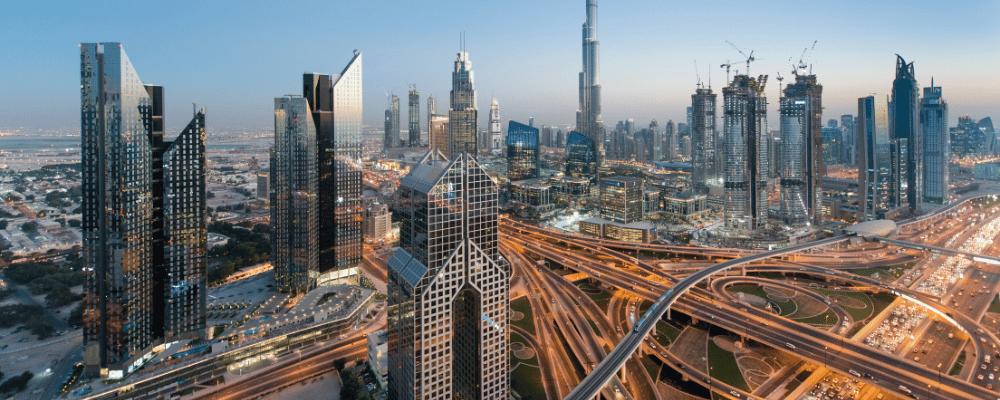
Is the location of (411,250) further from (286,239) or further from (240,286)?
(240,286)

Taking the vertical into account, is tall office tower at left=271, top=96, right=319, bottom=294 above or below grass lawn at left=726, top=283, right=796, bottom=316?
above

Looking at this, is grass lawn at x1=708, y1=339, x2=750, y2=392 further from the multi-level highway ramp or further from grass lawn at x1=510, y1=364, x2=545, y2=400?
grass lawn at x1=510, y1=364, x2=545, y2=400

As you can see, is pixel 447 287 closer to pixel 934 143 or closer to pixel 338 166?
pixel 338 166

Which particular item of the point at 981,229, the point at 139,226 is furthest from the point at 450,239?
the point at 981,229

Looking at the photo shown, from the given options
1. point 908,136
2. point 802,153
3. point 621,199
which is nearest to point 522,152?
point 621,199

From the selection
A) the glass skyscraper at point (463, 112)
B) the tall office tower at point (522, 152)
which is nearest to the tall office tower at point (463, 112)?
the glass skyscraper at point (463, 112)

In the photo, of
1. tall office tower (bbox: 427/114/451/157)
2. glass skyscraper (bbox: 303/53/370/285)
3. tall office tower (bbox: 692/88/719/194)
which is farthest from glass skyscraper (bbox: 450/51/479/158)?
glass skyscraper (bbox: 303/53/370/285)
